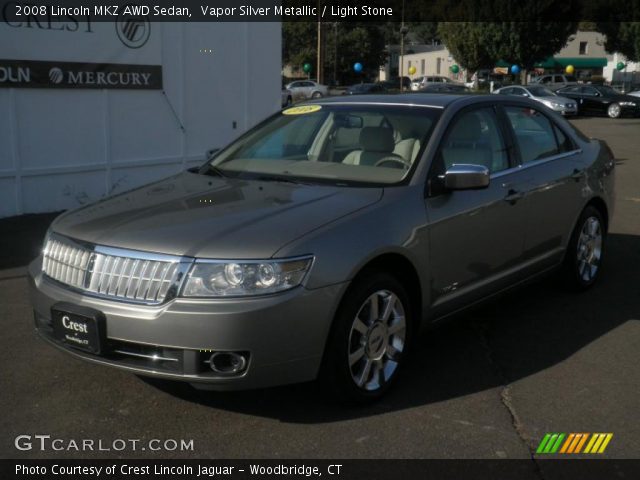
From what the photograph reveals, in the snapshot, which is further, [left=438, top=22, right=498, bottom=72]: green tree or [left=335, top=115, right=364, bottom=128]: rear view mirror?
[left=438, top=22, right=498, bottom=72]: green tree

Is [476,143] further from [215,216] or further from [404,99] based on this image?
[215,216]

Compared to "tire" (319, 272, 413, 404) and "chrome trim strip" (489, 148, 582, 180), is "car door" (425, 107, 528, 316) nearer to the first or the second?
"chrome trim strip" (489, 148, 582, 180)

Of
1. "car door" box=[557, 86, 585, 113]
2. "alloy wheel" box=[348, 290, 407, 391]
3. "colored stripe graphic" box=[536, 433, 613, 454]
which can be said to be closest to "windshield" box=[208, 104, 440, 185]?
"alloy wheel" box=[348, 290, 407, 391]

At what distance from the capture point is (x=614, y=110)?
31.5 m

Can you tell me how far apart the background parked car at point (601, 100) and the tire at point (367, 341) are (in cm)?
3035

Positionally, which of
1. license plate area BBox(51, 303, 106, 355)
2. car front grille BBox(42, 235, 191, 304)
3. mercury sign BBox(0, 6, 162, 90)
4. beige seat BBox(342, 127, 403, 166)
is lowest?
license plate area BBox(51, 303, 106, 355)

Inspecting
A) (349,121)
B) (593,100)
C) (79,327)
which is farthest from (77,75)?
(593,100)

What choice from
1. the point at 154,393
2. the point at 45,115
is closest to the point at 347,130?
the point at 154,393

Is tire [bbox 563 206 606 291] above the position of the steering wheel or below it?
below

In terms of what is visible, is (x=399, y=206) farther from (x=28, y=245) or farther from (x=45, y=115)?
(x=45, y=115)

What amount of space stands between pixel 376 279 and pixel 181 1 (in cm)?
760

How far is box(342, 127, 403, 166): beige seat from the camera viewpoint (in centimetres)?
445

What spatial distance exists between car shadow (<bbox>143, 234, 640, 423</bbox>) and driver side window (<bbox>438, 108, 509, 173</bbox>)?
3.18 ft

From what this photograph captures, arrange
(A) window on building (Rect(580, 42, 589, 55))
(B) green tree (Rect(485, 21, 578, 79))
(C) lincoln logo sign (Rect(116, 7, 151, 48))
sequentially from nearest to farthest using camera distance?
(C) lincoln logo sign (Rect(116, 7, 151, 48))
(B) green tree (Rect(485, 21, 578, 79))
(A) window on building (Rect(580, 42, 589, 55))
